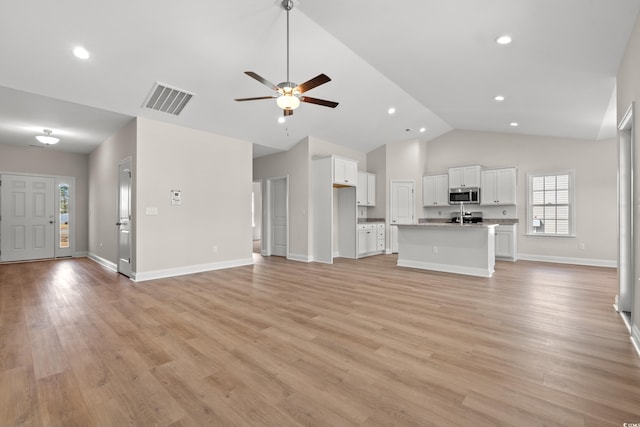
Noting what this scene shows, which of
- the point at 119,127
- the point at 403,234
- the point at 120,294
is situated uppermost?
the point at 119,127

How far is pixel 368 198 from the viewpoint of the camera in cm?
863

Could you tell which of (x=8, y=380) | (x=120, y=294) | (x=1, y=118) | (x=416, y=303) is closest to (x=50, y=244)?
(x=1, y=118)

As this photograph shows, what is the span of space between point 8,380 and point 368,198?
7645 millimetres

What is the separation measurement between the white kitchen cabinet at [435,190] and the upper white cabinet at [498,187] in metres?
0.91

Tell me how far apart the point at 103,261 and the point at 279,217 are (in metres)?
4.19

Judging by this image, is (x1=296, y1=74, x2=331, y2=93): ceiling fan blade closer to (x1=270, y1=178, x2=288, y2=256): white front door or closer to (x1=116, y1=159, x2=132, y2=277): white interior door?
(x1=116, y1=159, x2=132, y2=277): white interior door

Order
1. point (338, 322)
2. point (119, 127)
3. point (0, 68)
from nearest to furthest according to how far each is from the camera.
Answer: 1. point (338, 322)
2. point (0, 68)
3. point (119, 127)

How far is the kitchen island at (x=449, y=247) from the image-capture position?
5.34 meters

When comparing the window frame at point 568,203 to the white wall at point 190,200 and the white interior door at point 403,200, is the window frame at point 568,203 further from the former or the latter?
the white wall at point 190,200

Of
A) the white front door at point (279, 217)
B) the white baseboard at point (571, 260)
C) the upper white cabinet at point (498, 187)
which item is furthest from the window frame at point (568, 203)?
the white front door at point (279, 217)

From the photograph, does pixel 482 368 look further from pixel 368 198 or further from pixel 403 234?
pixel 368 198

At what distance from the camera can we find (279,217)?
8.21m

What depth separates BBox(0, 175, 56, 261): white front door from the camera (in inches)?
281

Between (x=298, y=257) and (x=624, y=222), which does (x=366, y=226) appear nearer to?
(x=298, y=257)
